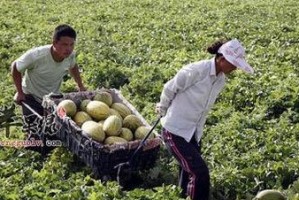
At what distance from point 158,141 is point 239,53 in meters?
1.51

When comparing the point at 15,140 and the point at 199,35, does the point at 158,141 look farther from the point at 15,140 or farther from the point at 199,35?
the point at 199,35

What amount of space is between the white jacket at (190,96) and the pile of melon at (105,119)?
63cm

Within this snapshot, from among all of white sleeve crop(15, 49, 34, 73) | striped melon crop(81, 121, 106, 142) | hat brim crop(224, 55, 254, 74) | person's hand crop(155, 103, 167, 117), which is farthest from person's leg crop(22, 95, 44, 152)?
hat brim crop(224, 55, 254, 74)

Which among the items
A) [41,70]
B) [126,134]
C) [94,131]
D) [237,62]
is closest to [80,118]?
[94,131]

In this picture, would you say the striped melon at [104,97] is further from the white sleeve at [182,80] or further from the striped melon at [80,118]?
the white sleeve at [182,80]

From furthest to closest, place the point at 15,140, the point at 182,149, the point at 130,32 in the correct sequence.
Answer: the point at 130,32
the point at 15,140
the point at 182,149

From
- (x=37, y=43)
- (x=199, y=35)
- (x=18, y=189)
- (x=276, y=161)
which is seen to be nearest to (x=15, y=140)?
(x=18, y=189)

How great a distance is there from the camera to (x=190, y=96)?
6.17 meters

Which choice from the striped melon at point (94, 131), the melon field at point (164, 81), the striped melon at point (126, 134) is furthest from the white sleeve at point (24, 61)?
the striped melon at point (126, 134)

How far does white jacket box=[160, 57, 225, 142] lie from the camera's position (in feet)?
20.0

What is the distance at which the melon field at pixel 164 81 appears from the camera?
684 centimetres

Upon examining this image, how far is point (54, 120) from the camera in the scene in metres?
7.28

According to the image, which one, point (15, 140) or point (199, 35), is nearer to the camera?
point (15, 140)

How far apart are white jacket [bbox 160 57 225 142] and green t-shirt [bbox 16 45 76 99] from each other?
1.96 m
